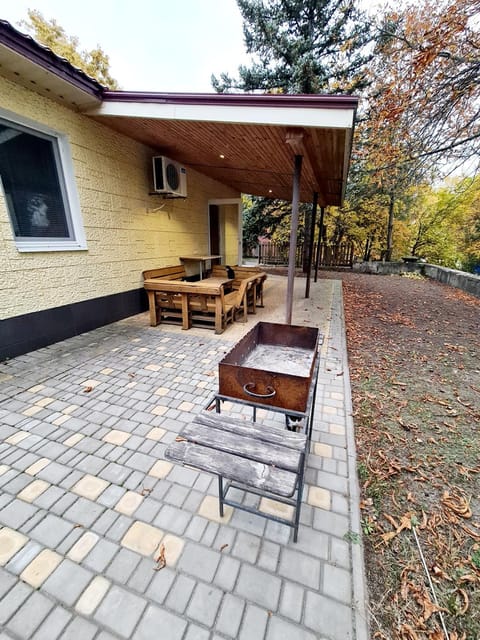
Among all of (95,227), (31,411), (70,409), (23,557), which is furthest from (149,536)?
(95,227)

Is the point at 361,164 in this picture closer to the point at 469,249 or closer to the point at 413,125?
the point at 413,125

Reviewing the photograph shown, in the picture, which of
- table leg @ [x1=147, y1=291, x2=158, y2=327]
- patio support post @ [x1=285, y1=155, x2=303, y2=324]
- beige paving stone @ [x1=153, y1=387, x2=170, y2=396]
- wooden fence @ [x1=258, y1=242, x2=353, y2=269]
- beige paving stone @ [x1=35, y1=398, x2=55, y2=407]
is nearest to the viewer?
beige paving stone @ [x1=35, y1=398, x2=55, y2=407]

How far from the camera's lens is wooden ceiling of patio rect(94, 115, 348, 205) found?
3607mm

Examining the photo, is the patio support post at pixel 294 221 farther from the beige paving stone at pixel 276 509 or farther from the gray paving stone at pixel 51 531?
the gray paving stone at pixel 51 531

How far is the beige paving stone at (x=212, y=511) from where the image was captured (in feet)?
5.16

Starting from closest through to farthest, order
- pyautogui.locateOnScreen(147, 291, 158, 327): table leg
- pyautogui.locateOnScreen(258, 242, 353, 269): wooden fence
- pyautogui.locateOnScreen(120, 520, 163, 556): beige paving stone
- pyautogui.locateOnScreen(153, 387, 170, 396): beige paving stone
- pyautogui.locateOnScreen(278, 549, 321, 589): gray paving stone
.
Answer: pyautogui.locateOnScreen(278, 549, 321, 589): gray paving stone
pyautogui.locateOnScreen(120, 520, 163, 556): beige paving stone
pyautogui.locateOnScreen(153, 387, 170, 396): beige paving stone
pyautogui.locateOnScreen(147, 291, 158, 327): table leg
pyautogui.locateOnScreen(258, 242, 353, 269): wooden fence

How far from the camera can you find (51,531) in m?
1.48

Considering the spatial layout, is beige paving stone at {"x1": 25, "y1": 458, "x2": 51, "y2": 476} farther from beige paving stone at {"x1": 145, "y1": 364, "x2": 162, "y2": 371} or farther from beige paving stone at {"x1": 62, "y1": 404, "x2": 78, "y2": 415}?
beige paving stone at {"x1": 145, "y1": 364, "x2": 162, "y2": 371}

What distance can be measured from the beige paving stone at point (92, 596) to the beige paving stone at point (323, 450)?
1474 millimetres

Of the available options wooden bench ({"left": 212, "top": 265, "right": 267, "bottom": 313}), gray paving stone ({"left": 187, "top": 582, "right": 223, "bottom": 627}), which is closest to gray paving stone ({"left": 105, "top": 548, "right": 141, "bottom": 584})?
gray paving stone ({"left": 187, "top": 582, "right": 223, "bottom": 627})

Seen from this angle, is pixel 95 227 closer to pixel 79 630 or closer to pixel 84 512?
pixel 84 512

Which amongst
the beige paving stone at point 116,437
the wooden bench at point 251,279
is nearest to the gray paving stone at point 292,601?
the beige paving stone at point 116,437

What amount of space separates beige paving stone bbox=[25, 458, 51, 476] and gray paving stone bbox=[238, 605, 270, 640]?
5.18ft

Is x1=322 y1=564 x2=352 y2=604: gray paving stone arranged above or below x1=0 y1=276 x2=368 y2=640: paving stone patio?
below
